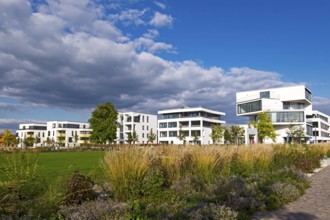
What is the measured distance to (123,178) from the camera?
6.67 meters

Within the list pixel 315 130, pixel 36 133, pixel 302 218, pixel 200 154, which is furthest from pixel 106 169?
pixel 36 133

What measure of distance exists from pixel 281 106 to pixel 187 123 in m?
29.8

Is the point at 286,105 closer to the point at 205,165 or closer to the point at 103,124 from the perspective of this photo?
the point at 103,124

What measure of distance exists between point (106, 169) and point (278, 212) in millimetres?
3359

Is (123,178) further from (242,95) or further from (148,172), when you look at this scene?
(242,95)

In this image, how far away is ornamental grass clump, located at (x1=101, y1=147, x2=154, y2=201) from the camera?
21.9 feet

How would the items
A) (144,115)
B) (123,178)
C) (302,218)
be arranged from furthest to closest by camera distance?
(144,115)
(123,178)
(302,218)

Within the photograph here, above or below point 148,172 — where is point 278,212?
below

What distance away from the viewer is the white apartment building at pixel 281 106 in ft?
205

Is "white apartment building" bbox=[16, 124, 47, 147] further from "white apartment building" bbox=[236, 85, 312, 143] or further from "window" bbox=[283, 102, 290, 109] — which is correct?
"window" bbox=[283, 102, 290, 109]

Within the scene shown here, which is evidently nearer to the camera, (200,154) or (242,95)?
(200,154)

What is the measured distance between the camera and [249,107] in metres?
70.1

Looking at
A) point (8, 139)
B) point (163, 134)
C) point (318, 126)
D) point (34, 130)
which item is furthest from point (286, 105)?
point (34, 130)

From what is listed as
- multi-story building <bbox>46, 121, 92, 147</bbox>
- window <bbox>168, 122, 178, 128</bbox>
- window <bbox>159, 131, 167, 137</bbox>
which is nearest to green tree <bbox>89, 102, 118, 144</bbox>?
window <bbox>168, 122, 178, 128</bbox>
